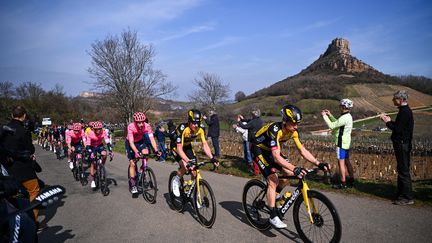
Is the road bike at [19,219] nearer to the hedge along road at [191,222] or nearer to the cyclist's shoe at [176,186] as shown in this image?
the hedge along road at [191,222]

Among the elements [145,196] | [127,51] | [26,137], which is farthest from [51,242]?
[127,51]

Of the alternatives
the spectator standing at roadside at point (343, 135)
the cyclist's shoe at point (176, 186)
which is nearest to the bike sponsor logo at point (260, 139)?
the cyclist's shoe at point (176, 186)

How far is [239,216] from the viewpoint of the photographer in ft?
19.4

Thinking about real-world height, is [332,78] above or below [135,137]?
above

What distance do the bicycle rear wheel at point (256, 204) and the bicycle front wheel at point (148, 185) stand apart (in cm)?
268

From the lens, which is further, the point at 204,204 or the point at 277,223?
the point at 204,204

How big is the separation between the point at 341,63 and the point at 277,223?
2573 inches

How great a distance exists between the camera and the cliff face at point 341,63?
59609mm

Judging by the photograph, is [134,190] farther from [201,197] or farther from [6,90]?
[6,90]

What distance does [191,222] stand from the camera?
5707 millimetres

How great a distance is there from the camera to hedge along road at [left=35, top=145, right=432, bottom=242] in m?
4.82

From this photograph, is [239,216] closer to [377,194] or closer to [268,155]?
[268,155]

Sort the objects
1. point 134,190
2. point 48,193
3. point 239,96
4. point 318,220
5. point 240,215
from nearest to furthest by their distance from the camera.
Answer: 1. point 48,193
2. point 318,220
3. point 240,215
4. point 134,190
5. point 239,96

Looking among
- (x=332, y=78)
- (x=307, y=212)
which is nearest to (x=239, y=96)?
(x=332, y=78)
